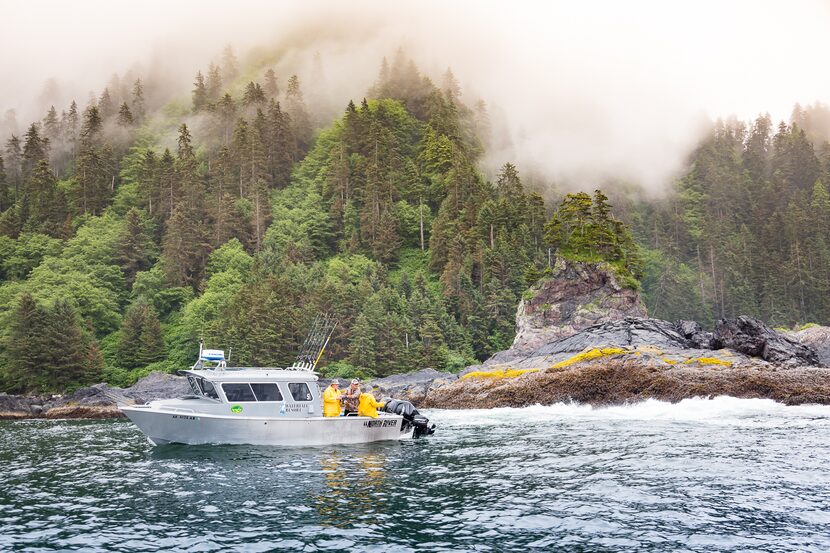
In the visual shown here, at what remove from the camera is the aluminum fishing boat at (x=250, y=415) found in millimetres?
24938

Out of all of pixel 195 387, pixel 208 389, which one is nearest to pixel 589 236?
pixel 195 387

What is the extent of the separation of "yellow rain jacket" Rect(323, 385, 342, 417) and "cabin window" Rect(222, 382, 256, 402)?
2998 millimetres

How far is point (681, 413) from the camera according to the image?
34.6m

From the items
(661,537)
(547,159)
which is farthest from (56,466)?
(547,159)

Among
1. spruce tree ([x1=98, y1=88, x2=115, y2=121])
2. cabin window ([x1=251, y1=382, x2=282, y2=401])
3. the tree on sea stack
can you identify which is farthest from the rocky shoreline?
spruce tree ([x1=98, y1=88, x2=115, y2=121])

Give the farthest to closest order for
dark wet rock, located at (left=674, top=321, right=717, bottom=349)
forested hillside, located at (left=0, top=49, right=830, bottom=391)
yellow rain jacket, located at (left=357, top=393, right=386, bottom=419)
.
Answer: forested hillside, located at (left=0, top=49, right=830, bottom=391), dark wet rock, located at (left=674, top=321, right=717, bottom=349), yellow rain jacket, located at (left=357, top=393, right=386, bottom=419)

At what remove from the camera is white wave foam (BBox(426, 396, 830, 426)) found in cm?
3075

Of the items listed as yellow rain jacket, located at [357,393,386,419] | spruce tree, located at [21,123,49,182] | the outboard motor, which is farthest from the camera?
spruce tree, located at [21,123,49,182]

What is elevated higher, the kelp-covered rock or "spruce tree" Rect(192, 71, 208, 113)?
"spruce tree" Rect(192, 71, 208, 113)

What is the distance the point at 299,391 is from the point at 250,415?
2.24m

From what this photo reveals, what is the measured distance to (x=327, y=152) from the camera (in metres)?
124

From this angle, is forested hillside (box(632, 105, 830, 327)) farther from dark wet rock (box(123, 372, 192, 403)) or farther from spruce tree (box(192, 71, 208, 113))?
spruce tree (box(192, 71, 208, 113))

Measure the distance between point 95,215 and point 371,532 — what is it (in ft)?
371

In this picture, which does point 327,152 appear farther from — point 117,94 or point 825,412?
point 825,412
